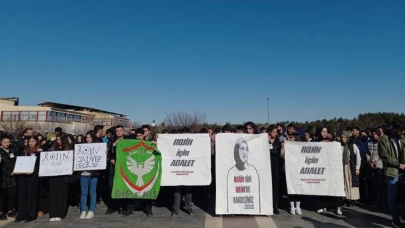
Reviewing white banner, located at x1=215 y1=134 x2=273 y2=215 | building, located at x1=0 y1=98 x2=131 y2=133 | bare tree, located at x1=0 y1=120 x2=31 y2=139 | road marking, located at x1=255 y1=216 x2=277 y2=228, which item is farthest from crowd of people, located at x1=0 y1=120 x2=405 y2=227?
building, located at x1=0 y1=98 x2=131 y2=133

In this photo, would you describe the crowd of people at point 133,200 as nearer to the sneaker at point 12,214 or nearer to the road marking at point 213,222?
the sneaker at point 12,214

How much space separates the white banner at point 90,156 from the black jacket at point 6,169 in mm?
1393

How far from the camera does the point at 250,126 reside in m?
8.19

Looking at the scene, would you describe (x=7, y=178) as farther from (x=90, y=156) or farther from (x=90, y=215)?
(x=90, y=215)

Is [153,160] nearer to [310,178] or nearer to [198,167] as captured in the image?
[198,167]

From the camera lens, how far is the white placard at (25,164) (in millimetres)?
6980

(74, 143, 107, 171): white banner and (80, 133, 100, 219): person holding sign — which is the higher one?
(74, 143, 107, 171): white banner

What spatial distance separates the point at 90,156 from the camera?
23.7ft

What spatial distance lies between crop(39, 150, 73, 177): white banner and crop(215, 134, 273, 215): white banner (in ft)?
11.1

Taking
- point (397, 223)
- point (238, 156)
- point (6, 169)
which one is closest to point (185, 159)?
point (238, 156)

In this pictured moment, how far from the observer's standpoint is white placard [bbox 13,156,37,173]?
6.98 meters

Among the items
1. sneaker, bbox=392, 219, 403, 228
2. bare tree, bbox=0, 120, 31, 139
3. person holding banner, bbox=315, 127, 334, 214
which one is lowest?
sneaker, bbox=392, 219, 403, 228

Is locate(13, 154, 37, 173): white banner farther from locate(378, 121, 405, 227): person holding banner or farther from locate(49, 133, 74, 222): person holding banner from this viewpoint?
locate(378, 121, 405, 227): person holding banner

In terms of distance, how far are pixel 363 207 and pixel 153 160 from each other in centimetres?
544
